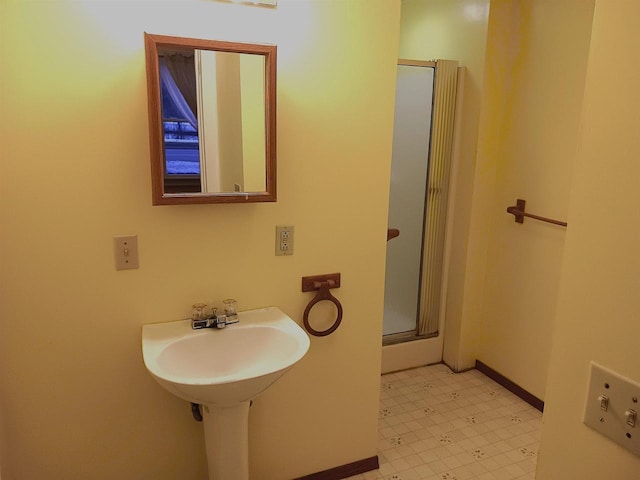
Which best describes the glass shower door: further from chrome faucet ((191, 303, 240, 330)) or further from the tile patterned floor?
chrome faucet ((191, 303, 240, 330))

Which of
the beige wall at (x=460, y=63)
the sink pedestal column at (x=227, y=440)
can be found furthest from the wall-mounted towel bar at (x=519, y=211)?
the sink pedestal column at (x=227, y=440)

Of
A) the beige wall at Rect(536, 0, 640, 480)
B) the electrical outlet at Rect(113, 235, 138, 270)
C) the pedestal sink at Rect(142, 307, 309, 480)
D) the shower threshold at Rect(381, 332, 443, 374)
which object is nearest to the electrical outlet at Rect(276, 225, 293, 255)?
the pedestal sink at Rect(142, 307, 309, 480)

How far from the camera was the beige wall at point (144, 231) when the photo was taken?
144 centimetres

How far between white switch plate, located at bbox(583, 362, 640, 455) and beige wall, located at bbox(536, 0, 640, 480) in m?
0.01

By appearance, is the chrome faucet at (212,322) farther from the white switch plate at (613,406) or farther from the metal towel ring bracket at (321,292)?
the white switch plate at (613,406)

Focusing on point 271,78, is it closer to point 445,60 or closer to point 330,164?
point 330,164

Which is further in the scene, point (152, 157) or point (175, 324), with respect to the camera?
point (175, 324)

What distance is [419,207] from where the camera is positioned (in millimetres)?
2988

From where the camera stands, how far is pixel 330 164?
1.82 metres

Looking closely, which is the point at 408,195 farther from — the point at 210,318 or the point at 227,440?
the point at 227,440

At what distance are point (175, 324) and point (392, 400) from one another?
5.12 feet

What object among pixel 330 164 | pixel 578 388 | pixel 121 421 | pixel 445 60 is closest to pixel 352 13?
pixel 330 164

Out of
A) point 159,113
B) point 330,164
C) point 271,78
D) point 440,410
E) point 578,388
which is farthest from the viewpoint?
point 440,410

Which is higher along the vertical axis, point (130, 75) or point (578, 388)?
point (130, 75)
